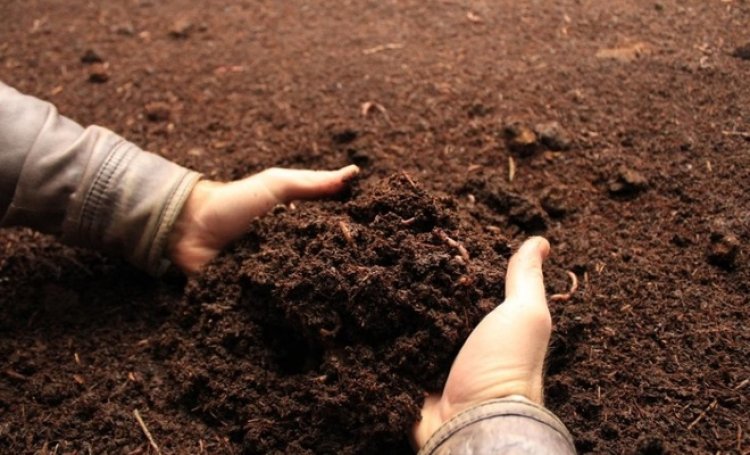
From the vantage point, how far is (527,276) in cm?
149

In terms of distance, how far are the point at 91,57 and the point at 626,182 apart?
2.31m

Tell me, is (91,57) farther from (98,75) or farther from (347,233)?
(347,233)

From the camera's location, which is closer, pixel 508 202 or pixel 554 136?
pixel 508 202

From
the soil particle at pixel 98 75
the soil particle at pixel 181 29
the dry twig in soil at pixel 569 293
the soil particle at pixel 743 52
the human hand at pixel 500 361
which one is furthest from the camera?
the soil particle at pixel 181 29

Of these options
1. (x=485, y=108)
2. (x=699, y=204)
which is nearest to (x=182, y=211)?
(x=485, y=108)

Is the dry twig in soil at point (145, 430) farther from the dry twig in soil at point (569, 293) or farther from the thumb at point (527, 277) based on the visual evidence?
the dry twig in soil at point (569, 293)

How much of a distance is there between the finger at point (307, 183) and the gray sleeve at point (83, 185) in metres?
0.26

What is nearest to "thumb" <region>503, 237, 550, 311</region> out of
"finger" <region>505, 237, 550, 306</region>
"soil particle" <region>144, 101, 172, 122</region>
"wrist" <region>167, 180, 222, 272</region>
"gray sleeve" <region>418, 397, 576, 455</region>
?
"finger" <region>505, 237, 550, 306</region>

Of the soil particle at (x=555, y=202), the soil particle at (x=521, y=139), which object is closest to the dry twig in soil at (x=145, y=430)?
the soil particle at (x=555, y=202)

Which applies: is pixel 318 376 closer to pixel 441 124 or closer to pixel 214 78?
pixel 441 124

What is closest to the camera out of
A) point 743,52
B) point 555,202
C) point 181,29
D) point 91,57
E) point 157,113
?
point 555,202

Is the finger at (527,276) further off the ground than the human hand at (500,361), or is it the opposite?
the finger at (527,276)

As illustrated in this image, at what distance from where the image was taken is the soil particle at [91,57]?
9.20 feet

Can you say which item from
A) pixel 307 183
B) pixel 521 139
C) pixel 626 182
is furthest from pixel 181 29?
pixel 626 182
